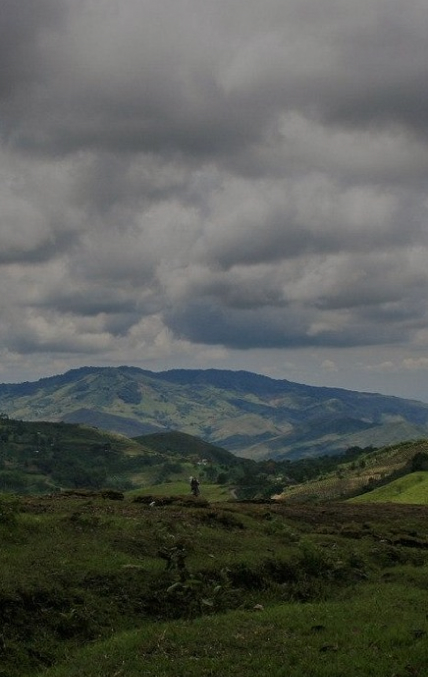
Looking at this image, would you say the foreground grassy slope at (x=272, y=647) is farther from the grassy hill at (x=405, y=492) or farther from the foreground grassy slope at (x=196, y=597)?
the grassy hill at (x=405, y=492)

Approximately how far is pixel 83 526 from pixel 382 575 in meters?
17.8

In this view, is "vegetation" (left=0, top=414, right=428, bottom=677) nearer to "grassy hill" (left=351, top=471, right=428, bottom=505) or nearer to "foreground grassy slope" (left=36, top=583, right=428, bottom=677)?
"foreground grassy slope" (left=36, top=583, right=428, bottom=677)

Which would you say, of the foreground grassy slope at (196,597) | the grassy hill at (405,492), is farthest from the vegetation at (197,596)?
the grassy hill at (405,492)

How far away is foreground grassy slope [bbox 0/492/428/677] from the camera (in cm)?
2184

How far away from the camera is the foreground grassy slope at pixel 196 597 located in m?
21.8

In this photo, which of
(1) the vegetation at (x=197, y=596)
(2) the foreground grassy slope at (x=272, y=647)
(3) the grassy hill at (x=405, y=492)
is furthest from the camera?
(3) the grassy hill at (x=405, y=492)

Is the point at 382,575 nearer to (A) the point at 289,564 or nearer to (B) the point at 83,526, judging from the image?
(A) the point at 289,564

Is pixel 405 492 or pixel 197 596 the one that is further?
pixel 405 492

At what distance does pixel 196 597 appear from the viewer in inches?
1136

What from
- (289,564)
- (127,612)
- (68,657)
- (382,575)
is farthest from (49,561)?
(382,575)

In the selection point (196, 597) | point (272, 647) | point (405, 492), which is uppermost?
point (272, 647)

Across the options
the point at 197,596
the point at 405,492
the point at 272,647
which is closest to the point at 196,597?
the point at 197,596

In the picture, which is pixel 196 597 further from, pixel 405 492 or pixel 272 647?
→ pixel 405 492

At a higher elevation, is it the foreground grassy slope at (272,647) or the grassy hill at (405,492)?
the foreground grassy slope at (272,647)
